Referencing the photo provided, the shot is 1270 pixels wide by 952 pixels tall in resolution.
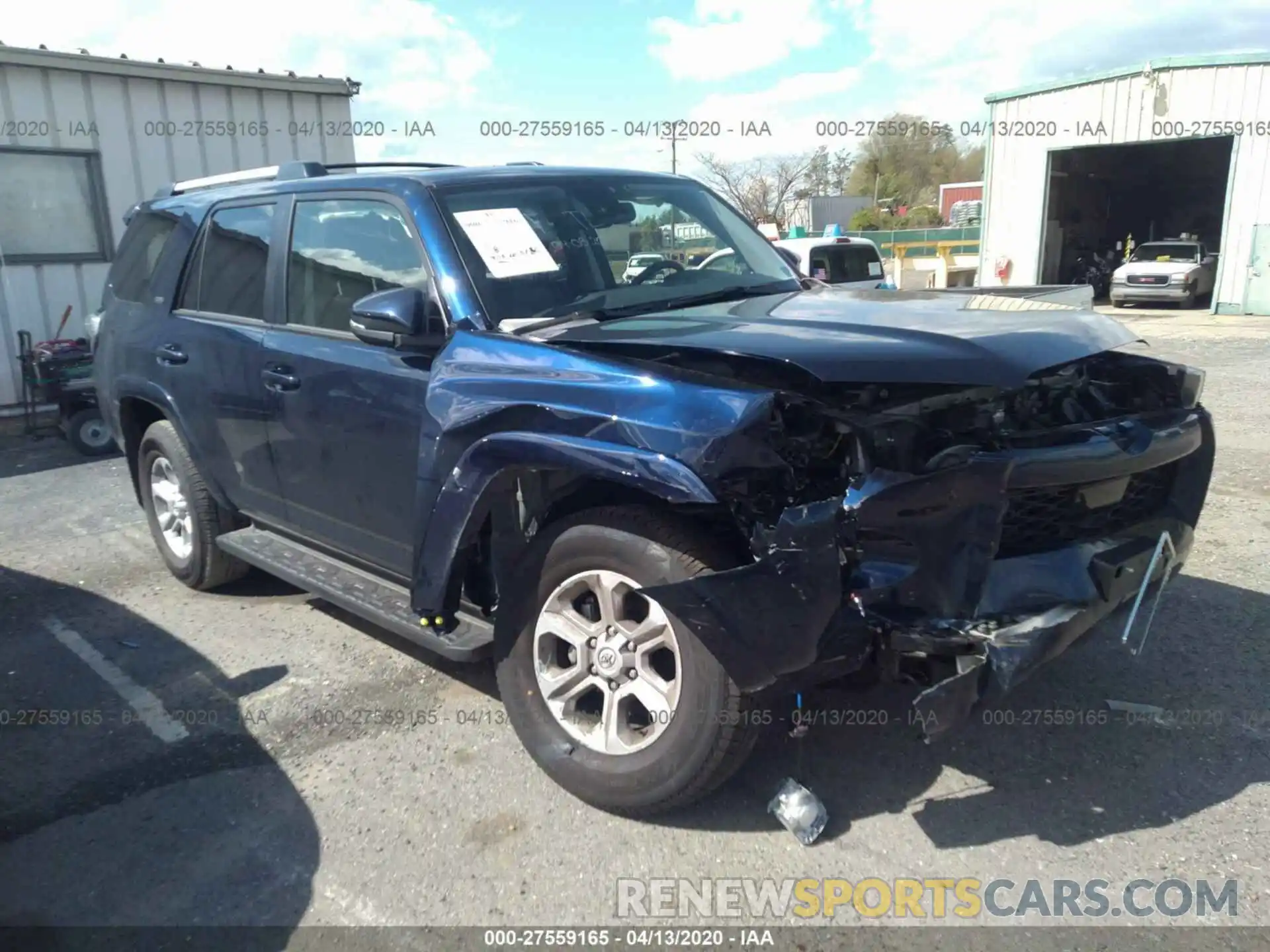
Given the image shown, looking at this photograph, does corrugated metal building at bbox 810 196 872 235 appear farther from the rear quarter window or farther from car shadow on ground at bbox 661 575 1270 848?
car shadow on ground at bbox 661 575 1270 848

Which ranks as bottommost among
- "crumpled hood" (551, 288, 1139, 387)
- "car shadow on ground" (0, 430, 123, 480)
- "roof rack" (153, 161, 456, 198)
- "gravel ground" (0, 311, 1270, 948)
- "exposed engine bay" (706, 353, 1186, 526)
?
"car shadow on ground" (0, 430, 123, 480)

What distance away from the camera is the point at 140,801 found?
333 cm

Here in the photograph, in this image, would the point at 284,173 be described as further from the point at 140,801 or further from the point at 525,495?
the point at 140,801

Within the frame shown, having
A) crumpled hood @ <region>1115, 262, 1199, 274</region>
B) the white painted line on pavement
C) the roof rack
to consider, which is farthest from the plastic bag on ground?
crumpled hood @ <region>1115, 262, 1199, 274</region>

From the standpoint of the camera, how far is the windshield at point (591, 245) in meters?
3.45

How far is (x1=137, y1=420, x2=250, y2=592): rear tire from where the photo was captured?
491cm

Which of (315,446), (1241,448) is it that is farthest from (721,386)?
(1241,448)

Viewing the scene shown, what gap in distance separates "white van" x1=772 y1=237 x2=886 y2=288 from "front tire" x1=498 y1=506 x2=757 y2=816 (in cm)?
959

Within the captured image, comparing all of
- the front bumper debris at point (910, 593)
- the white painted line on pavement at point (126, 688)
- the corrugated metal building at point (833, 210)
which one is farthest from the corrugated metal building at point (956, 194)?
the front bumper debris at point (910, 593)

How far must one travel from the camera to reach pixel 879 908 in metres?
2.69

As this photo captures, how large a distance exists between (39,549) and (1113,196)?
32103mm

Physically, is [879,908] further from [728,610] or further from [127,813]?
[127,813]

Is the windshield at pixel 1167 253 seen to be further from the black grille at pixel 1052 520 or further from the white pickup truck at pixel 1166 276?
the black grille at pixel 1052 520

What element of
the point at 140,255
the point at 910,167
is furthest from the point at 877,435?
the point at 910,167
